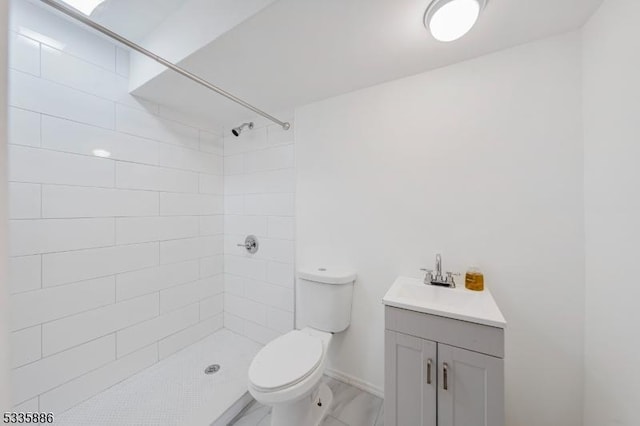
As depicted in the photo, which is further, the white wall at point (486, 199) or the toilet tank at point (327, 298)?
the toilet tank at point (327, 298)

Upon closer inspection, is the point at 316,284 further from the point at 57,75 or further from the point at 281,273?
the point at 57,75

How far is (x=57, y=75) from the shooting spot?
1373mm

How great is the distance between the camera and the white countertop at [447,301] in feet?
3.26

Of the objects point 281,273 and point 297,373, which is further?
point 281,273

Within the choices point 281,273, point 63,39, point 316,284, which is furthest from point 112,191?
point 316,284

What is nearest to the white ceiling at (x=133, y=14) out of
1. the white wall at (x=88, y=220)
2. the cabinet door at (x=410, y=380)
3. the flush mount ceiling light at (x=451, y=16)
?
the white wall at (x=88, y=220)

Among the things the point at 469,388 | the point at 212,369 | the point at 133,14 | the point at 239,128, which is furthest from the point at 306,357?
the point at 133,14

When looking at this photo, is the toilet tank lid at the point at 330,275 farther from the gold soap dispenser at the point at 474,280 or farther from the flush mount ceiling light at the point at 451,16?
the flush mount ceiling light at the point at 451,16

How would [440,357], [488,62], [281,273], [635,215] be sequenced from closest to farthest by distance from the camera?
[635,215]
[440,357]
[488,62]
[281,273]

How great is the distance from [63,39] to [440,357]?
2584 mm

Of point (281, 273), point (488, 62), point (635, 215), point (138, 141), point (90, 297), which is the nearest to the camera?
point (635, 215)

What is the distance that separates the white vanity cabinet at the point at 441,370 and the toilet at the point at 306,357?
1.34ft

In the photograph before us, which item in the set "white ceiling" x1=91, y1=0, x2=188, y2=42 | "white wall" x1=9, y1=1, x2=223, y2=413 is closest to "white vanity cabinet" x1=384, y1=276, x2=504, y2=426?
"white wall" x1=9, y1=1, x2=223, y2=413

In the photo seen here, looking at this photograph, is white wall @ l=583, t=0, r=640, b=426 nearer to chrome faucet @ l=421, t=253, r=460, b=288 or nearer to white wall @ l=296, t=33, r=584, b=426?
white wall @ l=296, t=33, r=584, b=426
